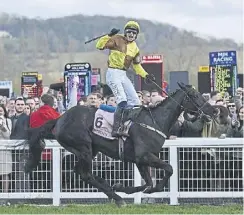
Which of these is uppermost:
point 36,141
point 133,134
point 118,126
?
point 118,126

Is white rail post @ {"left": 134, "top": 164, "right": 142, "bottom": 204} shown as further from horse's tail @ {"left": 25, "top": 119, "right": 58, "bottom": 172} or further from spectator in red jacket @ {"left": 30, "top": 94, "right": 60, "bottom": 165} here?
horse's tail @ {"left": 25, "top": 119, "right": 58, "bottom": 172}

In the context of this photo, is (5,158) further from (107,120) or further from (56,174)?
(107,120)

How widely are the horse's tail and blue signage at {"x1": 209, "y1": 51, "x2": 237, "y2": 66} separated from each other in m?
6.78

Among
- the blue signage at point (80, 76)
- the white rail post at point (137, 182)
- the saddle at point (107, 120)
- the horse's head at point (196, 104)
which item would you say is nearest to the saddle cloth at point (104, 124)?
the saddle at point (107, 120)

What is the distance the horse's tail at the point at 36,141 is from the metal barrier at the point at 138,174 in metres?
0.68

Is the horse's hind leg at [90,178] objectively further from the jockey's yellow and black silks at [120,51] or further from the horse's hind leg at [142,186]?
the jockey's yellow and black silks at [120,51]

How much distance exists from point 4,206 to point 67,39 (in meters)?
72.9

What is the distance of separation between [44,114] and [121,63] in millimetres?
2052

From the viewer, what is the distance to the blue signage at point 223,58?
19.9 meters

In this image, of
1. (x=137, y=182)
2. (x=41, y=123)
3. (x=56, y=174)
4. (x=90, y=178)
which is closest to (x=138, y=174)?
(x=137, y=182)

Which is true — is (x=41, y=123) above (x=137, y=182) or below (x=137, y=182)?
above

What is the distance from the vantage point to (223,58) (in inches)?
791

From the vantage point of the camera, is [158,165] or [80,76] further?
[80,76]

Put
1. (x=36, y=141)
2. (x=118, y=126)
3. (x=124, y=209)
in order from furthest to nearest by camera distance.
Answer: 1. (x=36, y=141)
2. (x=124, y=209)
3. (x=118, y=126)
